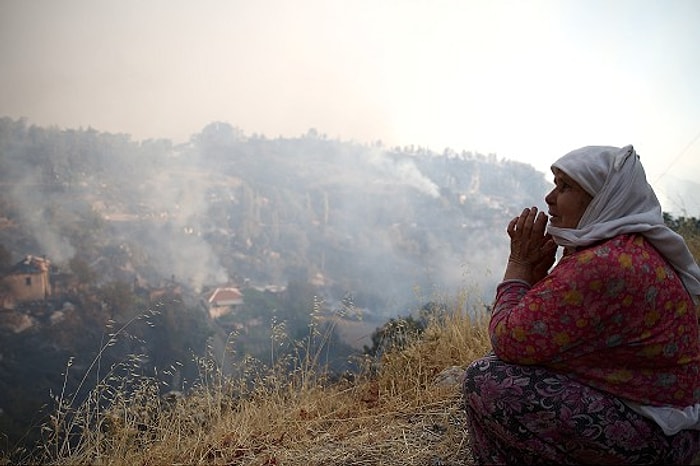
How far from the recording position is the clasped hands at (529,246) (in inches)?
86.4

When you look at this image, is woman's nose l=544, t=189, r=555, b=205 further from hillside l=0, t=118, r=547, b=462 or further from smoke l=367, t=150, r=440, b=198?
smoke l=367, t=150, r=440, b=198

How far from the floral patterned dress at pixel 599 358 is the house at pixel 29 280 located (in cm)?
1733

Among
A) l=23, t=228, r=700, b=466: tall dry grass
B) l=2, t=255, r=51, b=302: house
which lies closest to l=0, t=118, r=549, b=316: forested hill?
l=2, t=255, r=51, b=302: house

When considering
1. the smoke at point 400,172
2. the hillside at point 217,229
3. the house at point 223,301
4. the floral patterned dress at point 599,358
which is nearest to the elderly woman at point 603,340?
the floral patterned dress at point 599,358

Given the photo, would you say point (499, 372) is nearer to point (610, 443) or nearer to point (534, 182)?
point (610, 443)

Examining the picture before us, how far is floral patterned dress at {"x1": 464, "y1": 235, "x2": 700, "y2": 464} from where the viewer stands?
1.73 m

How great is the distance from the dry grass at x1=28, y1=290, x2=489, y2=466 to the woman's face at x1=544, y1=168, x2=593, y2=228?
4.63ft

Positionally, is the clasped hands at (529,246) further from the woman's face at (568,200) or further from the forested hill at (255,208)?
the forested hill at (255,208)

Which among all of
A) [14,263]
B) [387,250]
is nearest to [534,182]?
Answer: [387,250]

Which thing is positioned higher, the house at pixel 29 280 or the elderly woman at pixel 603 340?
the elderly woman at pixel 603 340

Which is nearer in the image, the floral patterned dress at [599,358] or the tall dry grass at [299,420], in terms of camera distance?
the floral patterned dress at [599,358]

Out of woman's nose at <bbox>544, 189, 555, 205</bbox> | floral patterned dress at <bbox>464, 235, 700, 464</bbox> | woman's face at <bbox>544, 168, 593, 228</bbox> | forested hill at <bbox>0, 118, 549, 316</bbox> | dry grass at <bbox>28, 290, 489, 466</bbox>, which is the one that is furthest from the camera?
forested hill at <bbox>0, 118, 549, 316</bbox>

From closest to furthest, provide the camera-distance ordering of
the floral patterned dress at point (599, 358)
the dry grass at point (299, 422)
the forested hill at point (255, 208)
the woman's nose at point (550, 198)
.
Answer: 1. the floral patterned dress at point (599, 358)
2. the woman's nose at point (550, 198)
3. the dry grass at point (299, 422)
4. the forested hill at point (255, 208)

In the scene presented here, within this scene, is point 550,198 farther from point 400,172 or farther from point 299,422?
point 400,172
